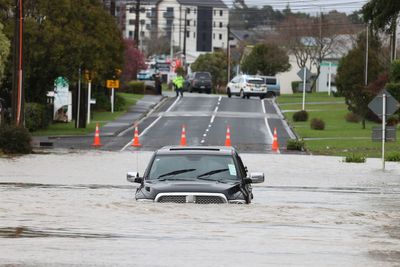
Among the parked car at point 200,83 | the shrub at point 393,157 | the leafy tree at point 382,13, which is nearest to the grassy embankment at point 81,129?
the leafy tree at point 382,13

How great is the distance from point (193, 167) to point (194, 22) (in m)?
166

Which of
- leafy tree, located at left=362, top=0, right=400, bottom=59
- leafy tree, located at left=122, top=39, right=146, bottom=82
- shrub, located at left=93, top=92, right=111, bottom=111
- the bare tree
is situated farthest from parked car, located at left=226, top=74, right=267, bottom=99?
leafy tree, located at left=362, top=0, right=400, bottom=59

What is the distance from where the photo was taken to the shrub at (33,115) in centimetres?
4728

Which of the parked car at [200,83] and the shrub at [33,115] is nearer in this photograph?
the shrub at [33,115]

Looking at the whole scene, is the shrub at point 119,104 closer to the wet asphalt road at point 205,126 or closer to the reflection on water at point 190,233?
the wet asphalt road at point 205,126

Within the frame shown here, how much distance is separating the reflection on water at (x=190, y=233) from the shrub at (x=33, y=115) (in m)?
26.7

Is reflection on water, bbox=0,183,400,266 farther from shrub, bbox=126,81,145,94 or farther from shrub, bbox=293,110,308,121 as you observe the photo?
shrub, bbox=126,81,145,94

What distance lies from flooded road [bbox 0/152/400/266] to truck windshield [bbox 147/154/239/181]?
803 mm

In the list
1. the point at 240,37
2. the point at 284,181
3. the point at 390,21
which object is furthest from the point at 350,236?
the point at 240,37

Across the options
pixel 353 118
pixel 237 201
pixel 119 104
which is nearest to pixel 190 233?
pixel 237 201

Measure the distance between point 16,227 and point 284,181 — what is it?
15.0 m

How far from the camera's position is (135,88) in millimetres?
84750

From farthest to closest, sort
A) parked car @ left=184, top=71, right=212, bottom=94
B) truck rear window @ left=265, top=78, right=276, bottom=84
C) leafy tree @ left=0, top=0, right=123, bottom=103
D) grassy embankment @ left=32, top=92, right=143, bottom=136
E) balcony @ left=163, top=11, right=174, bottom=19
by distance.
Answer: balcony @ left=163, top=11, right=174, bottom=19
parked car @ left=184, top=71, right=212, bottom=94
truck rear window @ left=265, top=78, right=276, bottom=84
grassy embankment @ left=32, top=92, right=143, bottom=136
leafy tree @ left=0, top=0, right=123, bottom=103

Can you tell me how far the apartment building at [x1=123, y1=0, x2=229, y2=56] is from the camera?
7077 inches
